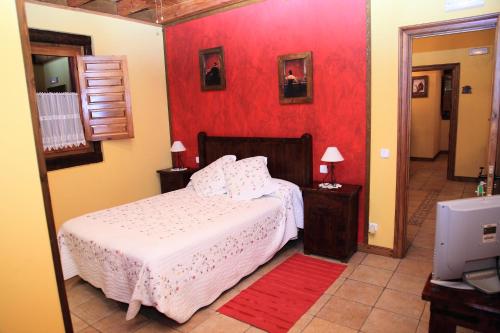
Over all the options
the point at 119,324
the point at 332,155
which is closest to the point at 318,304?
the point at 332,155

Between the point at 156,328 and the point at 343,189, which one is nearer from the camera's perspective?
the point at 156,328

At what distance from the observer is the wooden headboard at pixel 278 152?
395 cm

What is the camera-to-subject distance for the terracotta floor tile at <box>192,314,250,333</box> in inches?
102

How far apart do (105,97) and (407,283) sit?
3.87m

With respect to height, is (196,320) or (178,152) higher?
(178,152)

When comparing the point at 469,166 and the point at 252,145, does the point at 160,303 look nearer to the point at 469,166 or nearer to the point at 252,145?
the point at 252,145

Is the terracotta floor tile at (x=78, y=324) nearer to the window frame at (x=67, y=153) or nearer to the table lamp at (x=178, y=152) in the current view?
the window frame at (x=67, y=153)

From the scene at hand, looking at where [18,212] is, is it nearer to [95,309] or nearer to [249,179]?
[95,309]

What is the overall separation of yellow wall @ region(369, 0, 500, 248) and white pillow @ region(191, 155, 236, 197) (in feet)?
5.43

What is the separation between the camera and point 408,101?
338 cm

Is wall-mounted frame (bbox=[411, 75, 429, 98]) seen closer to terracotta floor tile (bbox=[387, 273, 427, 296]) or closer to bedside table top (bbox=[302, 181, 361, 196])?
bedside table top (bbox=[302, 181, 361, 196])

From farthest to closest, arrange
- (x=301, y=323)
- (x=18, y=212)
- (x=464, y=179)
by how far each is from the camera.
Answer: (x=464, y=179) → (x=301, y=323) → (x=18, y=212)

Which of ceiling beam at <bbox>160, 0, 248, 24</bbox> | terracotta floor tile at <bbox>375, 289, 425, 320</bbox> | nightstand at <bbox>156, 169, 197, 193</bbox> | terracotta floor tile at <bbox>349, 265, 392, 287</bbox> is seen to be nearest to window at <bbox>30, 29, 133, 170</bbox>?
nightstand at <bbox>156, 169, 197, 193</bbox>

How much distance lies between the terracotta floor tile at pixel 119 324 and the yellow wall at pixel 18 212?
1197mm
